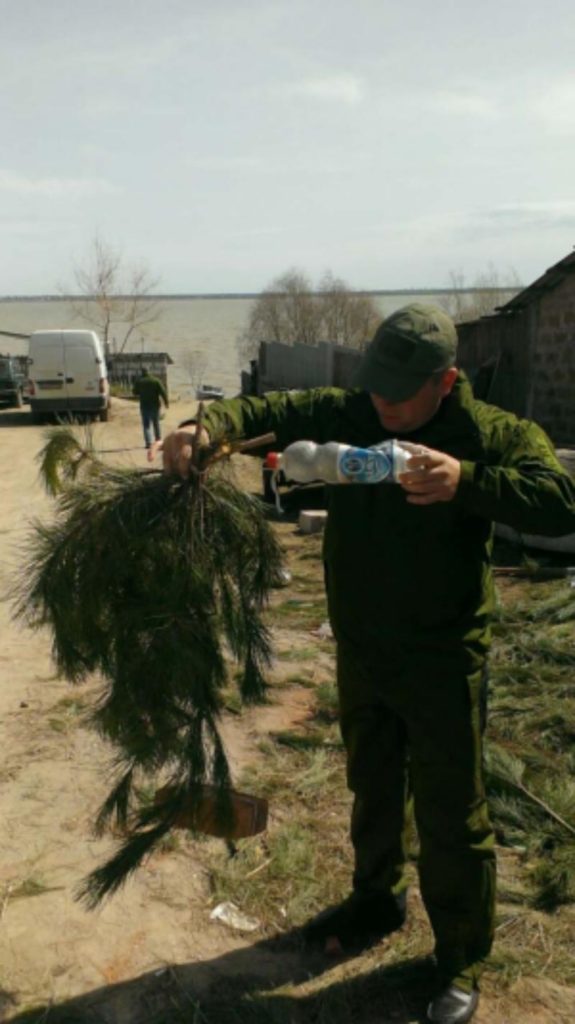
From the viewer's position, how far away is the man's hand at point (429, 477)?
2.28m

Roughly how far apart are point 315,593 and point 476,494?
5.67m

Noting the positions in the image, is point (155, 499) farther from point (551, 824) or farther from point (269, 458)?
point (551, 824)

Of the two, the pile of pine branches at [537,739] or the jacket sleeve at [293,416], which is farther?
the pile of pine branches at [537,739]

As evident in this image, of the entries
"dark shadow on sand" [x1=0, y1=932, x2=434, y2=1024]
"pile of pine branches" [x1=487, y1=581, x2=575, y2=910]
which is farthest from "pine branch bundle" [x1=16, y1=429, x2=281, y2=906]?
"pile of pine branches" [x1=487, y1=581, x2=575, y2=910]

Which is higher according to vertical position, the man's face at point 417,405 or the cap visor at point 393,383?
the cap visor at point 393,383

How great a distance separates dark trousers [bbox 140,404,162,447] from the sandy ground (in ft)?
39.6

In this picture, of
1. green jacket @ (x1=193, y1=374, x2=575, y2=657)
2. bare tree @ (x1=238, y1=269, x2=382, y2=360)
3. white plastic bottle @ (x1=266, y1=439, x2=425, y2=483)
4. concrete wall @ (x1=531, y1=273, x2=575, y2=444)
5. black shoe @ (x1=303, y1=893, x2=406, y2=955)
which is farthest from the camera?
bare tree @ (x1=238, y1=269, x2=382, y2=360)

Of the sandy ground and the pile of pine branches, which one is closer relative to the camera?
the sandy ground

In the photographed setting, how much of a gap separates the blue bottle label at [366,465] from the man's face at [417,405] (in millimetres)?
312

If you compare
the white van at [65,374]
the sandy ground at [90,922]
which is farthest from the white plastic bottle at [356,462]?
the white van at [65,374]

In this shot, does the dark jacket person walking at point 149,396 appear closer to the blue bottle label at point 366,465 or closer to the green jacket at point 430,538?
the green jacket at point 430,538

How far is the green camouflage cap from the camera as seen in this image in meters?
2.47

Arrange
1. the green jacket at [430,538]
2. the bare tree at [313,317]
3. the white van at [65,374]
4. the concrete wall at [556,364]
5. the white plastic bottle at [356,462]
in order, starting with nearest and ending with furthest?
the white plastic bottle at [356,462]
the green jacket at [430,538]
the concrete wall at [556,364]
the white van at [65,374]
the bare tree at [313,317]

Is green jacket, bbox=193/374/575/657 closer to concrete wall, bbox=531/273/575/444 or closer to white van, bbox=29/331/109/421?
concrete wall, bbox=531/273/575/444
